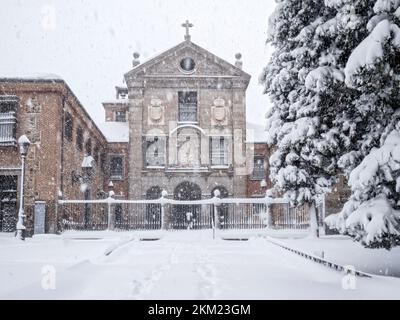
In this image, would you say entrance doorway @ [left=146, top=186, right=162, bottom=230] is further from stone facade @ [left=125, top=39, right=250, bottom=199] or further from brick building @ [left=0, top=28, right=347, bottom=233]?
stone facade @ [left=125, top=39, right=250, bottom=199]

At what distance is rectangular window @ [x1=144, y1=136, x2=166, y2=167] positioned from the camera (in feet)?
103

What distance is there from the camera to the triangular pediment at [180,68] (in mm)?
31641

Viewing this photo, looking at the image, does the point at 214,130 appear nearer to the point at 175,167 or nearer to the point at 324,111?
the point at 175,167

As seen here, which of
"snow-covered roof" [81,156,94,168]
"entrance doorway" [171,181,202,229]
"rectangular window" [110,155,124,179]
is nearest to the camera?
"snow-covered roof" [81,156,94,168]

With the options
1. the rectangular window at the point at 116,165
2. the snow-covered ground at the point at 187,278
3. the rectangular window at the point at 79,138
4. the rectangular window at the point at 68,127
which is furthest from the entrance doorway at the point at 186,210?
the snow-covered ground at the point at 187,278

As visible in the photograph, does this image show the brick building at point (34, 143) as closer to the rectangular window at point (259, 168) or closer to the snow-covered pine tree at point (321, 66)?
the snow-covered pine tree at point (321, 66)

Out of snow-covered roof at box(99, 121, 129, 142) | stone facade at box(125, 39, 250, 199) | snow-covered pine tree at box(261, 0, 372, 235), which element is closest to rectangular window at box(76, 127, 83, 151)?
stone facade at box(125, 39, 250, 199)

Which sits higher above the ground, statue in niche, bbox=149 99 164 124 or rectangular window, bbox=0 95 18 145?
statue in niche, bbox=149 99 164 124

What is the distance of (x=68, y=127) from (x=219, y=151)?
38.0 ft

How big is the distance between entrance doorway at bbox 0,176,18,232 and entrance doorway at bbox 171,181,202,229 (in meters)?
9.53

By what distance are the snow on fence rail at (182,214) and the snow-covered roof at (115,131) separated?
5.06 m

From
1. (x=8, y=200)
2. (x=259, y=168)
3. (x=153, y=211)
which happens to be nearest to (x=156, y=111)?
(x=153, y=211)

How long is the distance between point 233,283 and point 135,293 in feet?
5.29
